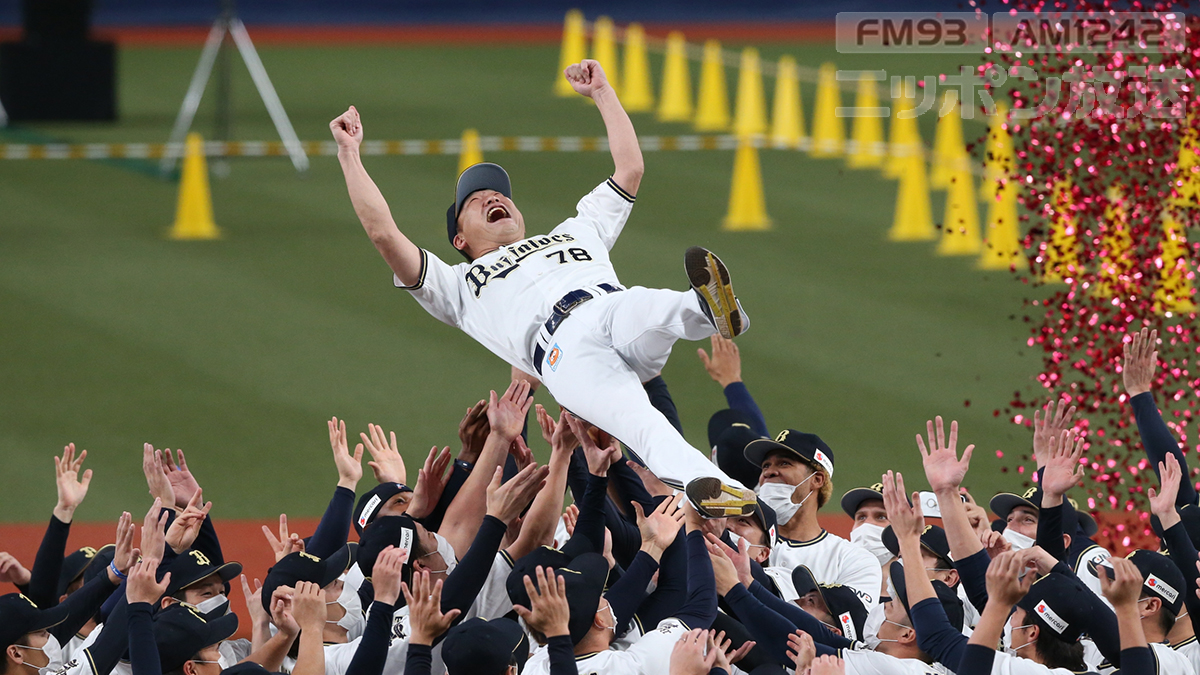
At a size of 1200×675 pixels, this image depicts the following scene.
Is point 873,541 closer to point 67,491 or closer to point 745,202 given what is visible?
point 67,491

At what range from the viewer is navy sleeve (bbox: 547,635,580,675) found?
5.36m

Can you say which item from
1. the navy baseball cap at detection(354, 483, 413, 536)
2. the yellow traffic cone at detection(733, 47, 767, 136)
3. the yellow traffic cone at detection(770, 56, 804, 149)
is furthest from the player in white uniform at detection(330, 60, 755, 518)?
the yellow traffic cone at detection(733, 47, 767, 136)

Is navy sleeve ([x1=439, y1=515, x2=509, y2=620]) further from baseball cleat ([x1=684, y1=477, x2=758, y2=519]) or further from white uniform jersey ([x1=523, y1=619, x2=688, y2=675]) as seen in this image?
baseball cleat ([x1=684, y1=477, x2=758, y2=519])

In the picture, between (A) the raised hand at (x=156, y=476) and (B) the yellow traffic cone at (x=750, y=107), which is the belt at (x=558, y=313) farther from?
(B) the yellow traffic cone at (x=750, y=107)

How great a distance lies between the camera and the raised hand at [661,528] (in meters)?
6.23

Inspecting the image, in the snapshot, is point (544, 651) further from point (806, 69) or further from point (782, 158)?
point (806, 69)

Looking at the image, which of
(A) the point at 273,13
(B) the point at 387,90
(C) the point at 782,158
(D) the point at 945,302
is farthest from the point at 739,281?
(A) the point at 273,13

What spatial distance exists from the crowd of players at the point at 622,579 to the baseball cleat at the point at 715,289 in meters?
0.77

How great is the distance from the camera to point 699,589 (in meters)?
6.00

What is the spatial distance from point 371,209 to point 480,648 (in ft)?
7.73

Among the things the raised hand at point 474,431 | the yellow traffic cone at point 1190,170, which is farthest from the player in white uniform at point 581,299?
the yellow traffic cone at point 1190,170

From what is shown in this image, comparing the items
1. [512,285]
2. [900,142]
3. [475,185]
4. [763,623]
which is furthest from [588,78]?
[900,142]

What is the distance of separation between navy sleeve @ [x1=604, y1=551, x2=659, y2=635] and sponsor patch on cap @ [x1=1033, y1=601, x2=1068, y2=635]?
1.47 m

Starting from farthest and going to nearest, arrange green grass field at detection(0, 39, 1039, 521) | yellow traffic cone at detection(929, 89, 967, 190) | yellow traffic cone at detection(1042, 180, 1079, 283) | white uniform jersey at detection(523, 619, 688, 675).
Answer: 1. yellow traffic cone at detection(929, 89, 967, 190)
2. green grass field at detection(0, 39, 1039, 521)
3. yellow traffic cone at detection(1042, 180, 1079, 283)
4. white uniform jersey at detection(523, 619, 688, 675)
